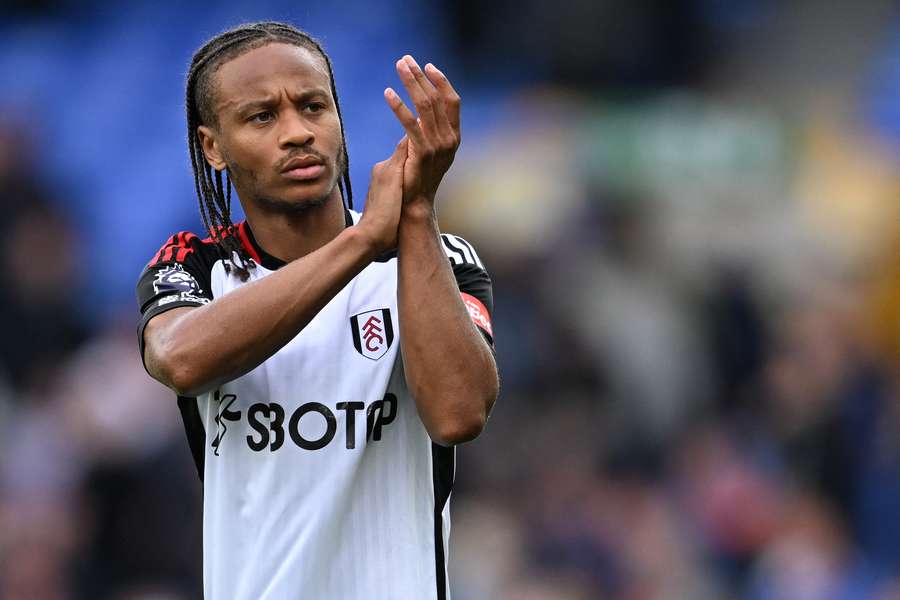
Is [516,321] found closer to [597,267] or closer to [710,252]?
[597,267]

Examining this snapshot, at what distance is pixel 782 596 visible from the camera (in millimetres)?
8172

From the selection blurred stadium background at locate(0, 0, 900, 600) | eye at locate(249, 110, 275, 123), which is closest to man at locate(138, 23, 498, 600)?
eye at locate(249, 110, 275, 123)

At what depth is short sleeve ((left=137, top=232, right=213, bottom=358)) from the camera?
341 cm

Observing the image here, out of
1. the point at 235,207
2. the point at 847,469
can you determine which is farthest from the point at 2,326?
the point at 847,469

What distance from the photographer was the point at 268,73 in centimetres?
344

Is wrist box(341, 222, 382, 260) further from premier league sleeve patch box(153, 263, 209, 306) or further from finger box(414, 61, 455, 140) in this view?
premier league sleeve patch box(153, 263, 209, 306)

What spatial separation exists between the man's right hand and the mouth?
0.19 m

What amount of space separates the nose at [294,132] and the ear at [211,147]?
0.28 m

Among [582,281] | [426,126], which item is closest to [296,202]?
[426,126]

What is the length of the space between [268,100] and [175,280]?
0.51 metres

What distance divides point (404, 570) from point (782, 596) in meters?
5.28

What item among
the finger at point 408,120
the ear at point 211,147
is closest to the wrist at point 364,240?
the finger at point 408,120

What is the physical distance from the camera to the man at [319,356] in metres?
3.25

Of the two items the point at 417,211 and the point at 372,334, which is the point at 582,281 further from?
the point at 417,211
